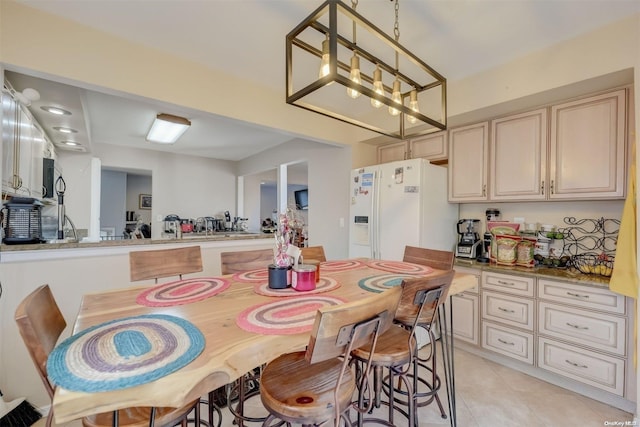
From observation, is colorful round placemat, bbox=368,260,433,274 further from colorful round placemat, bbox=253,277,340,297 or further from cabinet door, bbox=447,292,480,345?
cabinet door, bbox=447,292,480,345

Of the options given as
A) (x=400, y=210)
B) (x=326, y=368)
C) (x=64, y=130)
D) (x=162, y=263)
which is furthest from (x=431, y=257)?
(x=64, y=130)

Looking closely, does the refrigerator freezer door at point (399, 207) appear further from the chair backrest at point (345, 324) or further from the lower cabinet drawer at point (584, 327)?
the chair backrest at point (345, 324)

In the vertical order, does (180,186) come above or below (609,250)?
above

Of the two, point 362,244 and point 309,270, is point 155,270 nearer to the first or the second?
point 309,270

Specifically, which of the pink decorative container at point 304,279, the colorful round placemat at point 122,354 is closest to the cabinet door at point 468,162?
the pink decorative container at point 304,279

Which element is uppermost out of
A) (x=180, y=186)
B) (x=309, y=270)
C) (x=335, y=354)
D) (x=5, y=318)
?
(x=180, y=186)

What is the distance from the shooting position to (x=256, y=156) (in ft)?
17.5

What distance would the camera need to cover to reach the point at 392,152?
342cm

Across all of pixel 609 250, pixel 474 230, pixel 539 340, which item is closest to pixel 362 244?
pixel 474 230

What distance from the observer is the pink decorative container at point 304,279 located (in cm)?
132

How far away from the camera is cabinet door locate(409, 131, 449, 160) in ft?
9.65

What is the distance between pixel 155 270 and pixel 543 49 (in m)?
3.09

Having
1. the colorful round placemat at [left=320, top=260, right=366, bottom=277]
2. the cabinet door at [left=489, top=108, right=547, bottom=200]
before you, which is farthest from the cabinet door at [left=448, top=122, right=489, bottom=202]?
the colorful round placemat at [left=320, top=260, right=366, bottom=277]

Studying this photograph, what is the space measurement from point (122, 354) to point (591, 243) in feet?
10.4
